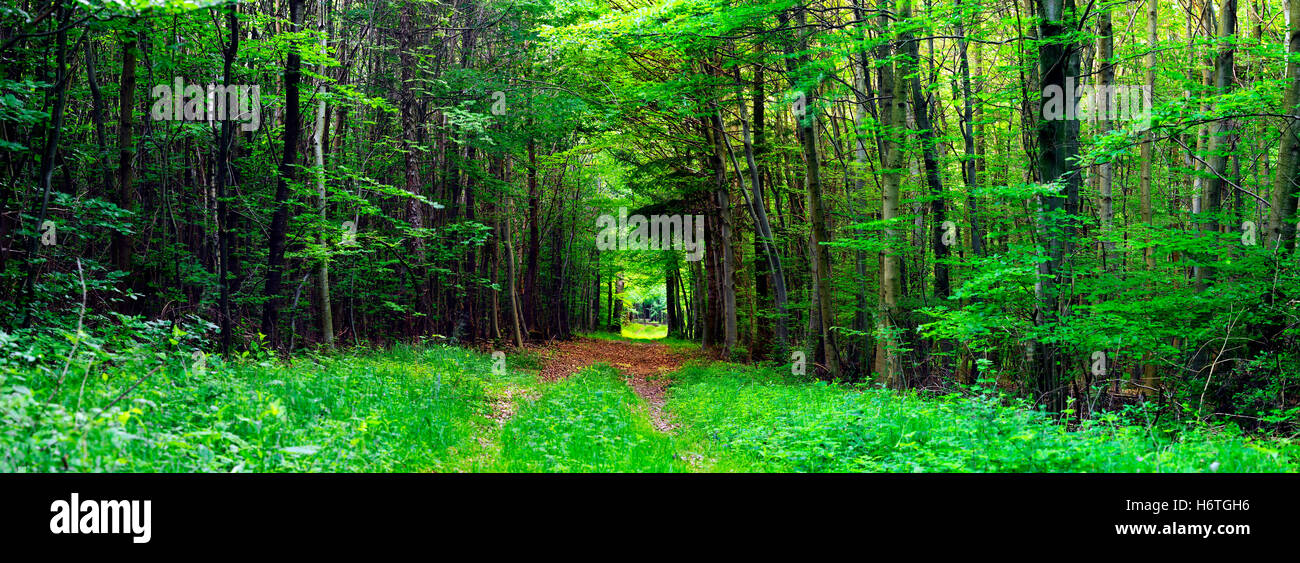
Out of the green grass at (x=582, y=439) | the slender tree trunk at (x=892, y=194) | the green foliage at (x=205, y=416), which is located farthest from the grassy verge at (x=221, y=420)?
the slender tree trunk at (x=892, y=194)

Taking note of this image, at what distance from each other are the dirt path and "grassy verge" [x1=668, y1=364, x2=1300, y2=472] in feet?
7.12

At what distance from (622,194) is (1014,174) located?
15158 millimetres

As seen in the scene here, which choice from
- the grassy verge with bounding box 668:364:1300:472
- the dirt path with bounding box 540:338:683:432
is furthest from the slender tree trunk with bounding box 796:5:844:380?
the grassy verge with bounding box 668:364:1300:472

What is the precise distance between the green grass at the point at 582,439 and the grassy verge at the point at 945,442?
2.08 feet

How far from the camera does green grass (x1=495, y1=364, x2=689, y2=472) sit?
5930mm

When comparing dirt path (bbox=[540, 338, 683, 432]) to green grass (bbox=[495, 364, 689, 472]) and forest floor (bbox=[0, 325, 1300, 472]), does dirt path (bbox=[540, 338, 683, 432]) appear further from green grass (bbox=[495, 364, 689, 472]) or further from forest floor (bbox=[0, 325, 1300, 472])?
forest floor (bbox=[0, 325, 1300, 472])

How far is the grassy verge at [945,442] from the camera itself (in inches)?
187

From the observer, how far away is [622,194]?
90.9ft

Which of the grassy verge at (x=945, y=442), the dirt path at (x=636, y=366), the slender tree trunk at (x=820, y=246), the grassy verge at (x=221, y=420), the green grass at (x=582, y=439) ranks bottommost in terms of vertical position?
the dirt path at (x=636, y=366)

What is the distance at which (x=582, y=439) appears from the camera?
7.04m

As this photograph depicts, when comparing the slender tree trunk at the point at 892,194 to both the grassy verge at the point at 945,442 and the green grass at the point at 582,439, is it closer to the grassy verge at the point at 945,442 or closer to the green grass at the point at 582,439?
the grassy verge at the point at 945,442

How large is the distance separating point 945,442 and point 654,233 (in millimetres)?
16799
